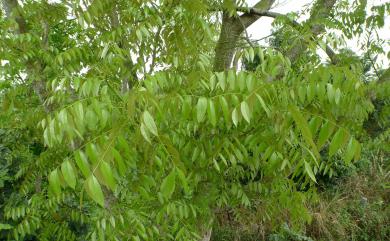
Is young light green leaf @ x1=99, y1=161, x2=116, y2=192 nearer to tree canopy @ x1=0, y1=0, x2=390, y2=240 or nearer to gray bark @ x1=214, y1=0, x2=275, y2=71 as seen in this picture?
tree canopy @ x1=0, y1=0, x2=390, y2=240

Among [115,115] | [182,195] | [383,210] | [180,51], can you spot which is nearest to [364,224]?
[383,210]

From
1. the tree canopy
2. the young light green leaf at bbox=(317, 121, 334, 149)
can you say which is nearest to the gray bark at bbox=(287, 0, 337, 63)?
the tree canopy

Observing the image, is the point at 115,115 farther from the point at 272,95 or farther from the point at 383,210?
the point at 383,210

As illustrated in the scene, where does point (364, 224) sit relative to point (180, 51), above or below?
below

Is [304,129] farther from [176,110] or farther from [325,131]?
[176,110]

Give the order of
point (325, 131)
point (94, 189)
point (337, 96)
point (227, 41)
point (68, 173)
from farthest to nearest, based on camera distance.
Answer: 1. point (227, 41)
2. point (337, 96)
3. point (325, 131)
4. point (68, 173)
5. point (94, 189)

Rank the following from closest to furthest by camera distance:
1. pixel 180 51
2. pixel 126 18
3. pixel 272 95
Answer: pixel 272 95
pixel 180 51
pixel 126 18

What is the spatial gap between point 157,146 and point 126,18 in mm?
1049

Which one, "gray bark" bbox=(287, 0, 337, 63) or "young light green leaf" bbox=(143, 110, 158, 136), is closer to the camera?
"young light green leaf" bbox=(143, 110, 158, 136)

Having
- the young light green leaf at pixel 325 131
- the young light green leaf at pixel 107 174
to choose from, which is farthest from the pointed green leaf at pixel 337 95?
the young light green leaf at pixel 107 174

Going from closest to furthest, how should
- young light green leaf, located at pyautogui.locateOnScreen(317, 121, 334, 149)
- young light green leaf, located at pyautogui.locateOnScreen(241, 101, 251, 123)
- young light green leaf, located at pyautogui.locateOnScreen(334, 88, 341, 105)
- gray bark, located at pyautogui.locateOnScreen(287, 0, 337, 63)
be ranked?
young light green leaf, located at pyautogui.locateOnScreen(241, 101, 251, 123)
young light green leaf, located at pyautogui.locateOnScreen(317, 121, 334, 149)
young light green leaf, located at pyautogui.locateOnScreen(334, 88, 341, 105)
gray bark, located at pyautogui.locateOnScreen(287, 0, 337, 63)

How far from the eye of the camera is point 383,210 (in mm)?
6727

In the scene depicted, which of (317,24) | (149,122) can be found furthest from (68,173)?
(317,24)

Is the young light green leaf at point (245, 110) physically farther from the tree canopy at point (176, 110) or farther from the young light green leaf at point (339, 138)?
the young light green leaf at point (339, 138)
